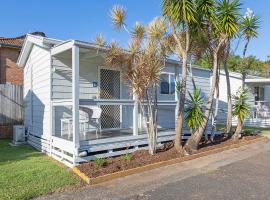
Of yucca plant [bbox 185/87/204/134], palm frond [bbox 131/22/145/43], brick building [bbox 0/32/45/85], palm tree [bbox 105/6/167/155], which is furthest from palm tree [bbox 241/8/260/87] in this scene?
brick building [bbox 0/32/45/85]

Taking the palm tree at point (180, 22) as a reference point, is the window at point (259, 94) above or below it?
below

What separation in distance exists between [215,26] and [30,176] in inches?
291

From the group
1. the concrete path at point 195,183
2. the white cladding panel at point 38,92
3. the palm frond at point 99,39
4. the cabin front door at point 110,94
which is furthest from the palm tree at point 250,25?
the white cladding panel at point 38,92

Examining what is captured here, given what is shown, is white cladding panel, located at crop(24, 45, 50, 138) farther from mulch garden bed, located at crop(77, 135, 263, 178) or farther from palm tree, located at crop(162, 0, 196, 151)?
palm tree, located at crop(162, 0, 196, 151)

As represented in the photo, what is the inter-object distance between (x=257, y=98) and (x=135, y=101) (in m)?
17.2

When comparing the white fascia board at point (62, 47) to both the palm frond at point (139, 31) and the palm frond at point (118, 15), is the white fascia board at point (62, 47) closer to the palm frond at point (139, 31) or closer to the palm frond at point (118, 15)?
the palm frond at point (118, 15)

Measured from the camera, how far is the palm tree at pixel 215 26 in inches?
384

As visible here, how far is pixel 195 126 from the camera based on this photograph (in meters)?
9.94

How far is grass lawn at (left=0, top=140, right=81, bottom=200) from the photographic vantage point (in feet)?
19.6

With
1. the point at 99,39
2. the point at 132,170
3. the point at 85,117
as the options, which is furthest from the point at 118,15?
the point at 132,170

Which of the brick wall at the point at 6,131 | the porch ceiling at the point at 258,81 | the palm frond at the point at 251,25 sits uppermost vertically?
the palm frond at the point at 251,25

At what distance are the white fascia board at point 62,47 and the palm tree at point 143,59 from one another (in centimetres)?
112

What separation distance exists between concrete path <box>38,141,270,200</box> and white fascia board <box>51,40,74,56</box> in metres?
3.83

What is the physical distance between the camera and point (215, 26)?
1012 cm
